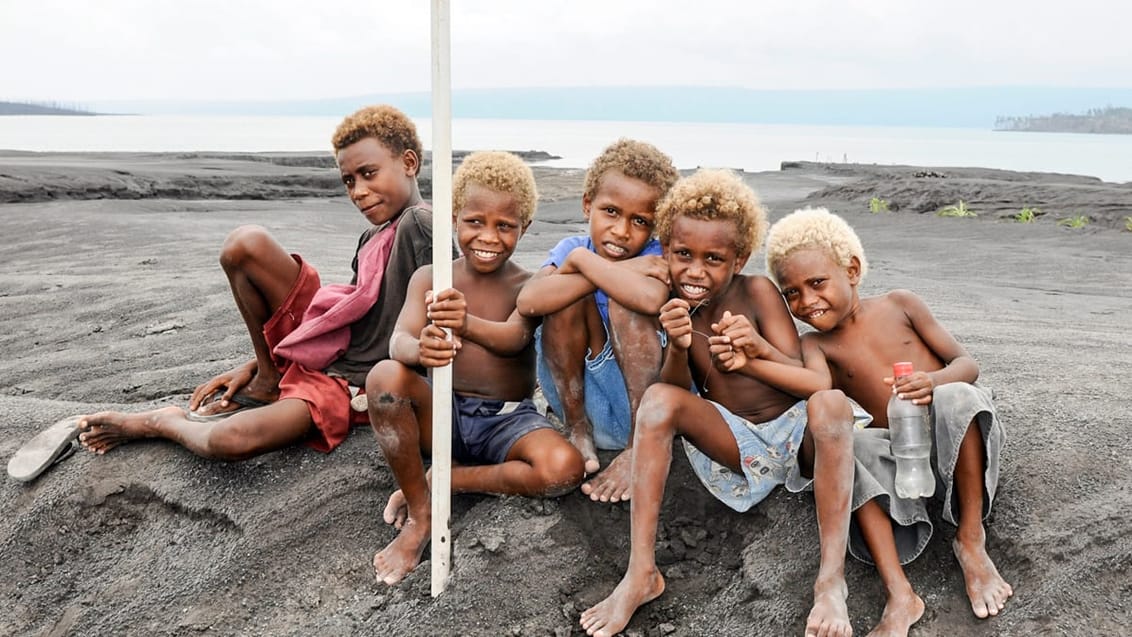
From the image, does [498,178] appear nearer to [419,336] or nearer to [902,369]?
[419,336]

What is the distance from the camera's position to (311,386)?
3.54 metres

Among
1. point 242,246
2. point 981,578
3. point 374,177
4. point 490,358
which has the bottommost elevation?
point 981,578

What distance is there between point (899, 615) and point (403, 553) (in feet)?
4.87

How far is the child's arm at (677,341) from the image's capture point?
9.09 ft

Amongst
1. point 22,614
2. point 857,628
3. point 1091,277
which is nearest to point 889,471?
point 857,628

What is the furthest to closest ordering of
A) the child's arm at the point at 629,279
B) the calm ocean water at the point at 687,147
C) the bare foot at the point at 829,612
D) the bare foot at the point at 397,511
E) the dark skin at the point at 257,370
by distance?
the calm ocean water at the point at 687,147 → the dark skin at the point at 257,370 → the bare foot at the point at 397,511 → the child's arm at the point at 629,279 → the bare foot at the point at 829,612

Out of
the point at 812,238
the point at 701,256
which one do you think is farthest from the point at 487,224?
the point at 812,238

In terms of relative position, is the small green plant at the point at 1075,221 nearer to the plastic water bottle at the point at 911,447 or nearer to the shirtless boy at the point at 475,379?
the plastic water bottle at the point at 911,447

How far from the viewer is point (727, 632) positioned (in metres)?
2.72

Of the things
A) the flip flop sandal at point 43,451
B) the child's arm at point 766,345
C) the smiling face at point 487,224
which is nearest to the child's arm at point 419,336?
the smiling face at point 487,224

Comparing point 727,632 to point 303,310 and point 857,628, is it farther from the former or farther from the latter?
point 303,310

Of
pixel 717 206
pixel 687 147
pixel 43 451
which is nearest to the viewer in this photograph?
pixel 717 206

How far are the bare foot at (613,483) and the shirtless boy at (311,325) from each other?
3.33 ft

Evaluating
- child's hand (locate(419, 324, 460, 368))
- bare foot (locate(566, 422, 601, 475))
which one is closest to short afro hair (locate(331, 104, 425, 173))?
child's hand (locate(419, 324, 460, 368))
